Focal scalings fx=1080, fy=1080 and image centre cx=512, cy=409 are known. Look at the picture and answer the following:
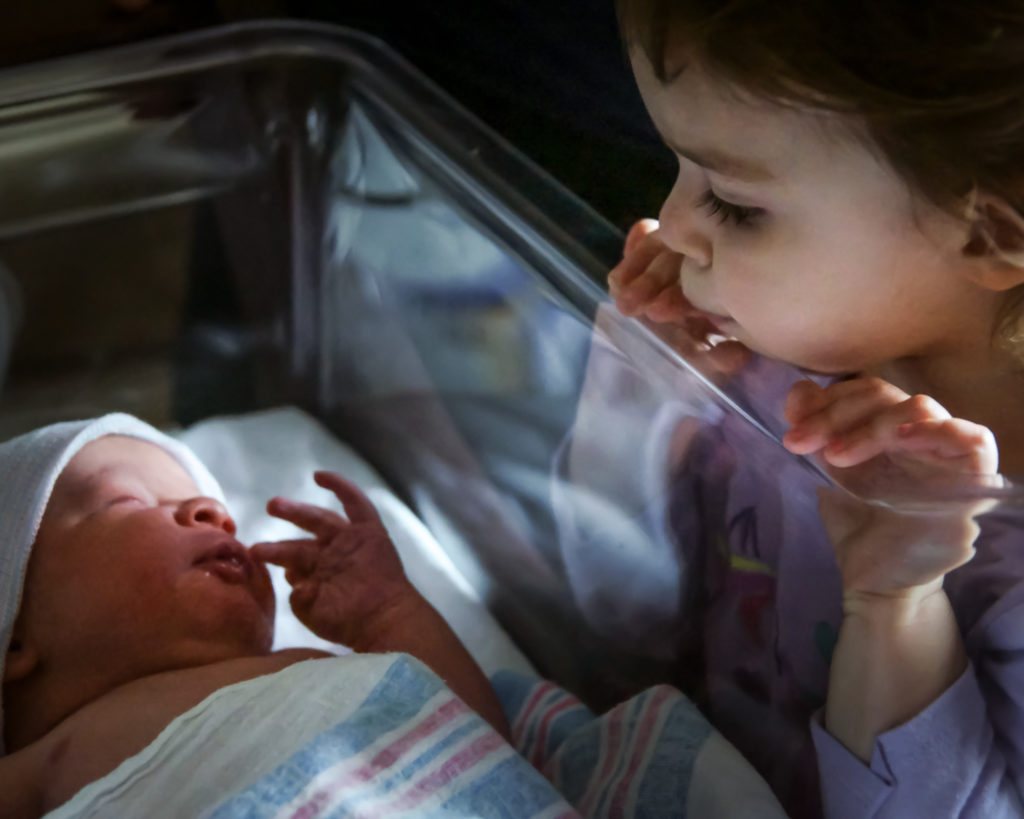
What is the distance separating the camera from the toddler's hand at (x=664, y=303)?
0.61 metres

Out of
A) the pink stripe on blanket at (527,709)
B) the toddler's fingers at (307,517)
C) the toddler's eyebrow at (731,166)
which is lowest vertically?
the pink stripe on blanket at (527,709)

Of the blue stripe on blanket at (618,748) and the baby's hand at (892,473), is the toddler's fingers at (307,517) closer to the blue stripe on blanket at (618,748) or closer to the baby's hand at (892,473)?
the blue stripe on blanket at (618,748)

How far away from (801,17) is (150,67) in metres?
0.66

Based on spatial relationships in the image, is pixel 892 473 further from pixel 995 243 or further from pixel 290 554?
pixel 290 554

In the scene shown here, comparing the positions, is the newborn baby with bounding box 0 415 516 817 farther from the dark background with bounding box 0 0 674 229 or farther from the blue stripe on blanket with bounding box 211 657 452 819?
the dark background with bounding box 0 0 674 229

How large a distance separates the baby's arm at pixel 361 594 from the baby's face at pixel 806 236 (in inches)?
11.9

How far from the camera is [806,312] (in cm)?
53

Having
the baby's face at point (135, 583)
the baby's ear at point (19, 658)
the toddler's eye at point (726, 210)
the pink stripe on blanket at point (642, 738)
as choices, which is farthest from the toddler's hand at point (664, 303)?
the baby's ear at point (19, 658)

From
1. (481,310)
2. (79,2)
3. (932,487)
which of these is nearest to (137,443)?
(481,310)

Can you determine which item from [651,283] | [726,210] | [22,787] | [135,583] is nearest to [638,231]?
[651,283]

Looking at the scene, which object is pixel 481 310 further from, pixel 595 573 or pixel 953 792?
pixel 953 792

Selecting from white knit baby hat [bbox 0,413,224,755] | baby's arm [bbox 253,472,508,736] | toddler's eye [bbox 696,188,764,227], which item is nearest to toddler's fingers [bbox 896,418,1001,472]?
toddler's eye [bbox 696,188,764,227]

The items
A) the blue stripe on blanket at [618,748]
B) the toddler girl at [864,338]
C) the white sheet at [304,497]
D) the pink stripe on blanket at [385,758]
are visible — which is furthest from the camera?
the white sheet at [304,497]

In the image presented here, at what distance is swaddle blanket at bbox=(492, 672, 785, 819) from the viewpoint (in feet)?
2.05
